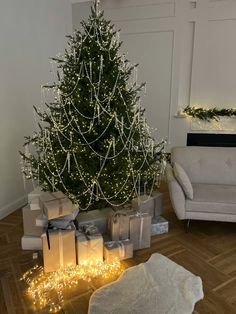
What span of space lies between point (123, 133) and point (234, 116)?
3.00 m

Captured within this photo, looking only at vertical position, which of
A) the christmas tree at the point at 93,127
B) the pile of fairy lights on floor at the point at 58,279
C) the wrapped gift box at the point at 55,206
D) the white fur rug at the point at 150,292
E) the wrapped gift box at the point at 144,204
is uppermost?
the christmas tree at the point at 93,127

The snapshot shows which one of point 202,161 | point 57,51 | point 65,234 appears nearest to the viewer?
point 65,234

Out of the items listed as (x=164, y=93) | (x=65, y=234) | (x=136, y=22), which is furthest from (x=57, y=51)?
(x=65, y=234)

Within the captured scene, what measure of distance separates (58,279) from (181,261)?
1.07 m

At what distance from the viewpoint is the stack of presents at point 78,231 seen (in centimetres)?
216

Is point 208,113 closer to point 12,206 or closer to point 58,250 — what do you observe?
point 12,206

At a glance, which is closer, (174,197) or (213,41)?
(174,197)

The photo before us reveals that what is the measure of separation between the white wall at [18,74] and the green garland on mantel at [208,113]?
258cm

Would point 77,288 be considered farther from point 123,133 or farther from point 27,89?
point 27,89

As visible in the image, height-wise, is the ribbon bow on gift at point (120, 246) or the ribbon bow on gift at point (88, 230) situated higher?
the ribbon bow on gift at point (88, 230)

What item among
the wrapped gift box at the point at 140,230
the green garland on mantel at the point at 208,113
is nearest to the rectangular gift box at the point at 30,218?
the wrapped gift box at the point at 140,230

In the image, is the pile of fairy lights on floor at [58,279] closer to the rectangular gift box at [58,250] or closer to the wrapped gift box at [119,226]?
the rectangular gift box at [58,250]

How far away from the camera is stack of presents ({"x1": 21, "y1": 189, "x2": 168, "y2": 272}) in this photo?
2.16 metres

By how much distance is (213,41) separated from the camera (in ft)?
15.4
